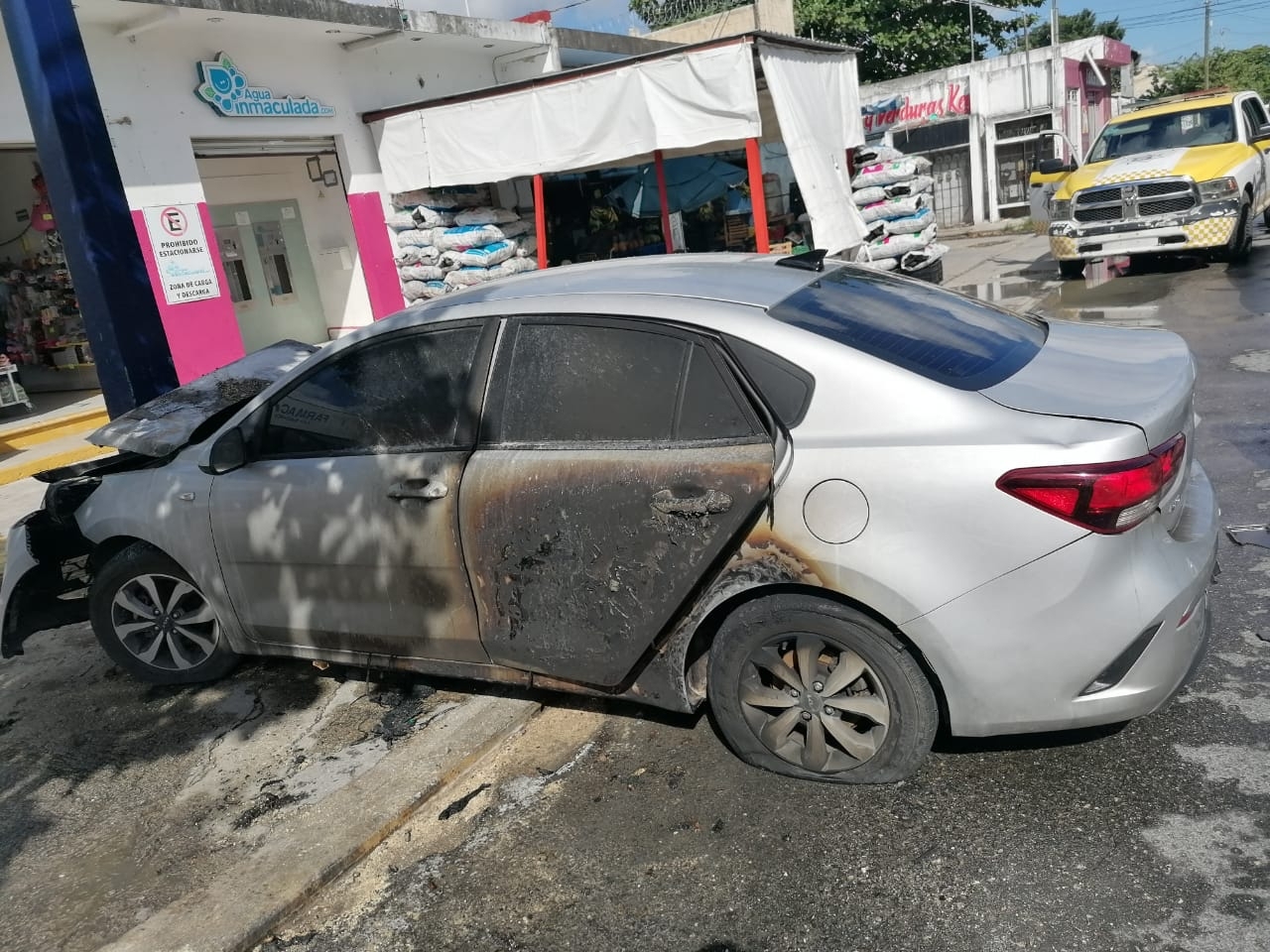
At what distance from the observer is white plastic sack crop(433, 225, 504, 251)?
12.5 m

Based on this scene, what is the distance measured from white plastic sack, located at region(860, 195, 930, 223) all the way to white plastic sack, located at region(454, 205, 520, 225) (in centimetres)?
461

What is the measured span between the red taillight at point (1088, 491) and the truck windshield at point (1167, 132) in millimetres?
12196

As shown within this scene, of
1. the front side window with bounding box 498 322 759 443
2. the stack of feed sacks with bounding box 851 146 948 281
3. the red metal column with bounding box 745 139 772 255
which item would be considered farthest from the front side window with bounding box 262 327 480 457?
the stack of feed sacks with bounding box 851 146 948 281

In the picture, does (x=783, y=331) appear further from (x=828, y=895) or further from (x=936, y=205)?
(x=936, y=205)

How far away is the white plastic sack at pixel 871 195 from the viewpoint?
1215cm

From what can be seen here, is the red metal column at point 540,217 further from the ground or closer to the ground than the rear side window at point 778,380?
further from the ground

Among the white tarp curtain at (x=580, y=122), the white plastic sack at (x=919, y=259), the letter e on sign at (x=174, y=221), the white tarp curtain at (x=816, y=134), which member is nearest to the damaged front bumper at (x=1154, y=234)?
the white plastic sack at (x=919, y=259)

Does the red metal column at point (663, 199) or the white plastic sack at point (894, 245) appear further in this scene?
the white plastic sack at point (894, 245)

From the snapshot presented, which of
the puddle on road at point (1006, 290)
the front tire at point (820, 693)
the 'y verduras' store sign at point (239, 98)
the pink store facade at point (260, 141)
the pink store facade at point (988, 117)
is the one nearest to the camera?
the front tire at point (820, 693)

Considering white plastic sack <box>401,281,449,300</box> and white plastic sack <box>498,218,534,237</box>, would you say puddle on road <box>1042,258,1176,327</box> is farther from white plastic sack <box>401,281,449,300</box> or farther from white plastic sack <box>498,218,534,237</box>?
white plastic sack <box>401,281,449,300</box>

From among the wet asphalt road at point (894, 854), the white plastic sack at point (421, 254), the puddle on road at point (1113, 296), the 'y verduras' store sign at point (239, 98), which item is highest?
the 'y verduras' store sign at point (239, 98)

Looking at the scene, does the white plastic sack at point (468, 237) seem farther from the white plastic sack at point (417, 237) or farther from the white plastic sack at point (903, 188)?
the white plastic sack at point (903, 188)

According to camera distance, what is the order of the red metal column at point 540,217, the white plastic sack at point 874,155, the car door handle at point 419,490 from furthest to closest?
the white plastic sack at point 874,155
the red metal column at point 540,217
the car door handle at point 419,490

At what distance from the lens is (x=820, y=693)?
3025 mm
